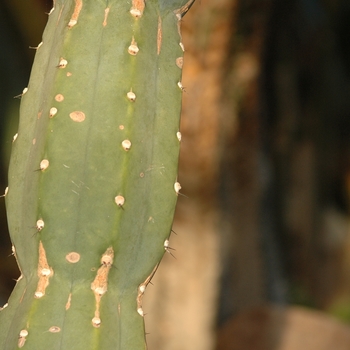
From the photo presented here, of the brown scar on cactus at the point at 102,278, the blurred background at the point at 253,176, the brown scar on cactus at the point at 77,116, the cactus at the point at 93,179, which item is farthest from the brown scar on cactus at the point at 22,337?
the blurred background at the point at 253,176

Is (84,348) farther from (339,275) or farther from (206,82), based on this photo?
(339,275)

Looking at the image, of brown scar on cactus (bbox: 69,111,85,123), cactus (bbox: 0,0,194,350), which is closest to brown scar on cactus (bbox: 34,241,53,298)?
cactus (bbox: 0,0,194,350)

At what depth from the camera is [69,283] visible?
44.2 inches

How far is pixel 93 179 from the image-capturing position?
110cm

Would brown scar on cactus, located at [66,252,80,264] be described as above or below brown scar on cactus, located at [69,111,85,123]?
below

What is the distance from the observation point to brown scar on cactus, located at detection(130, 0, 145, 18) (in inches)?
46.0

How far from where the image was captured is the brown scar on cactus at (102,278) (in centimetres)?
112

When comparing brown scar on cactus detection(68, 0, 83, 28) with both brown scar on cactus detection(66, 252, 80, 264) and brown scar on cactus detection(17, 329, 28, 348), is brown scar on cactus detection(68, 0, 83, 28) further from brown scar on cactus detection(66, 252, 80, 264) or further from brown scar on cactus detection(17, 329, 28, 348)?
brown scar on cactus detection(17, 329, 28, 348)

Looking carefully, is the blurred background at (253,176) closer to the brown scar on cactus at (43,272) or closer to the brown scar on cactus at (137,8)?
the brown scar on cactus at (137,8)

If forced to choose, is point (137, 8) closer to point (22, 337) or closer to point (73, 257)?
point (73, 257)

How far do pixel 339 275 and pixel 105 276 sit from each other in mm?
4507

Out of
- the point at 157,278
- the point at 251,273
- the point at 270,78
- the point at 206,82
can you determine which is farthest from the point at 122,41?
the point at 270,78

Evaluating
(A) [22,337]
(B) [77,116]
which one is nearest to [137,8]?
(B) [77,116]

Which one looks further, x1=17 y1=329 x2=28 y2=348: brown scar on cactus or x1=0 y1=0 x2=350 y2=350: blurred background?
x1=0 y1=0 x2=350 y2=350: blurred background
